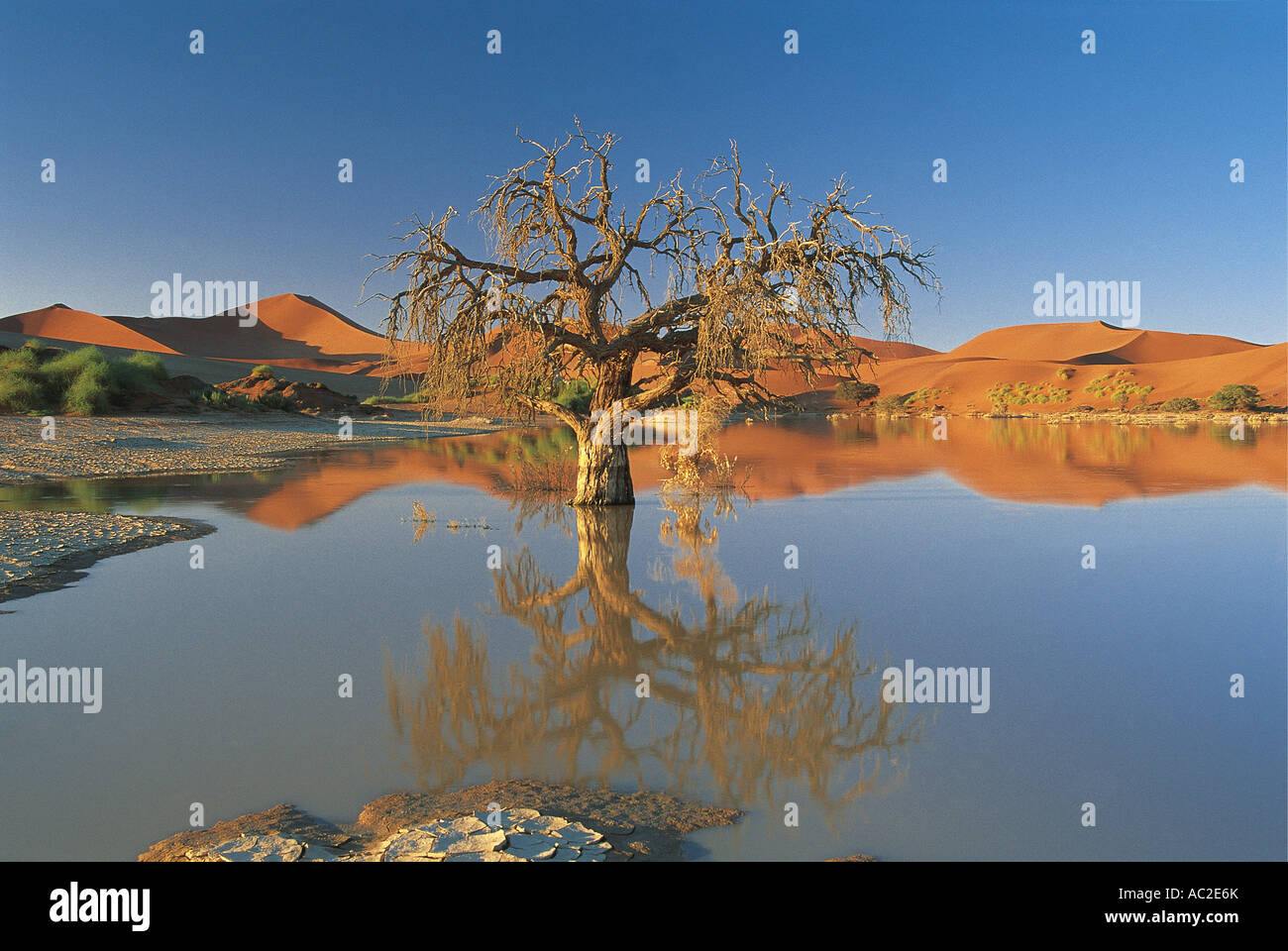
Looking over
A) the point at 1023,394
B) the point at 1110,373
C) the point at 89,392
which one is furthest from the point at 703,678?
the point at 1110,373

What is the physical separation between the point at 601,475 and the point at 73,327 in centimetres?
11341

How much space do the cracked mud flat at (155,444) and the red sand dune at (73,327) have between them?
71.0 m

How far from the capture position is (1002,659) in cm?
575

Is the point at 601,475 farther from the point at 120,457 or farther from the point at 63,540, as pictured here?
the point at 120,457

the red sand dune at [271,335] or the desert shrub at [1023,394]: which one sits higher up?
the red sand dune at [271,335]

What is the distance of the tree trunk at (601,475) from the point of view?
44.0 ft

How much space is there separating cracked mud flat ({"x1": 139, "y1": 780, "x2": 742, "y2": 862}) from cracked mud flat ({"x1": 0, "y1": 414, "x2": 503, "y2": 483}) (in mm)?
14769

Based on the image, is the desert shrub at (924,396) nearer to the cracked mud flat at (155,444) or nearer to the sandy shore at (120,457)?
the sandy shore at (120,457)

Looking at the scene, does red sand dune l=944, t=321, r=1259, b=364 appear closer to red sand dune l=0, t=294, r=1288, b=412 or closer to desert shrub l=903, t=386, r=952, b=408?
red sand dune l=0, t=294, r=1288, b=412

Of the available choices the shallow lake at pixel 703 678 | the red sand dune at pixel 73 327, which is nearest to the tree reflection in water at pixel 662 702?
the shallow lake at pixel 703 678

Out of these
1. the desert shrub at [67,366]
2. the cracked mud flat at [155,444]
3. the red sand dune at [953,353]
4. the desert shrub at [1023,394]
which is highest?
the red sand dune at [953,353]

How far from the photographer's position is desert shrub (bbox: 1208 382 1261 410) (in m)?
54.6

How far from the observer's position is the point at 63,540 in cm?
928
